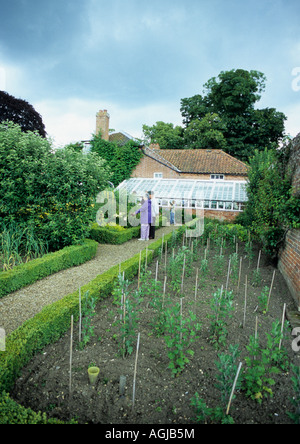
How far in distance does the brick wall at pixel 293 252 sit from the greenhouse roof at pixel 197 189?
1046cm

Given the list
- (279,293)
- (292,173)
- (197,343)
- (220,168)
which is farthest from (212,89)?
(197,343)

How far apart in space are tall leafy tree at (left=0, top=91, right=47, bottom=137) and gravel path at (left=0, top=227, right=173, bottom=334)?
1817 centimetres

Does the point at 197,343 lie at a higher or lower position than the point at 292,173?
lower

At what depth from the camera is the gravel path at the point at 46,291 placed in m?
4.41

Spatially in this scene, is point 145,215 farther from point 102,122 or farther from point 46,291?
point 102,122

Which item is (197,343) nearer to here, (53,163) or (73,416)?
(73,416)

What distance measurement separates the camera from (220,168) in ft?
76.8

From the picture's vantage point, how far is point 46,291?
5473 millimetres

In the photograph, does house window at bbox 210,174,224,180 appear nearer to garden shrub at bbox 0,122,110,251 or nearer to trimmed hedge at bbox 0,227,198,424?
garden shrub at bbox 0,122,110,251

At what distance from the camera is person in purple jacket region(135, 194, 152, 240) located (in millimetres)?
10062

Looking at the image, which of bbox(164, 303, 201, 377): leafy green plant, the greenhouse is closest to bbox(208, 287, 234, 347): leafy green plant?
bbox(164, 303, 201, 377): leafy green plant

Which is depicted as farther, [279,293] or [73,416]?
[279,293]

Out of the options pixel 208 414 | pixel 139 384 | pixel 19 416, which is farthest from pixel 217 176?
pixel 19 416
